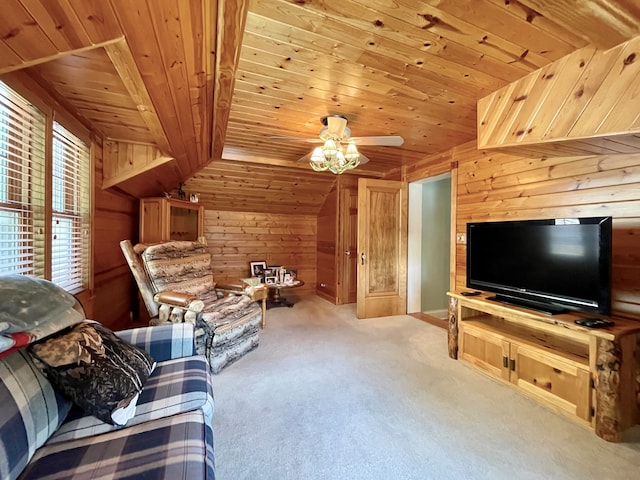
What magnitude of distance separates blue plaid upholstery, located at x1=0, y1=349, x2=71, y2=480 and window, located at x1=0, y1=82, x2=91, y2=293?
30.4 inches

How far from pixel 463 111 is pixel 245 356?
9.66 feet

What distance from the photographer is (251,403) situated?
1874 mm

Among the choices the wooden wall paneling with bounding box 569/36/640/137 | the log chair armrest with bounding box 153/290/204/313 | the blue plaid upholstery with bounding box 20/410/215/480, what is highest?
the wooden wall paneling with bounding box 569/36/640/137

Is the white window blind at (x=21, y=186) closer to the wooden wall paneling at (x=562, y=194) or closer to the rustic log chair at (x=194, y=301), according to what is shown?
the rustic log chair at (x=194, y=301)

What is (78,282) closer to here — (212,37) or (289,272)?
(212,37)

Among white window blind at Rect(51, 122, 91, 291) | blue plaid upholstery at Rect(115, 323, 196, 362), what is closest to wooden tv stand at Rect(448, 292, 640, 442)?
blue plaid upholstery at Rect(115, 323, 196, 362)

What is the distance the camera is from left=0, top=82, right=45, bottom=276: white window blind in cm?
141

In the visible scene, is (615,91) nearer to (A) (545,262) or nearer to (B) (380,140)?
(A) (545,262)

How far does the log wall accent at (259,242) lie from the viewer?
193 inches

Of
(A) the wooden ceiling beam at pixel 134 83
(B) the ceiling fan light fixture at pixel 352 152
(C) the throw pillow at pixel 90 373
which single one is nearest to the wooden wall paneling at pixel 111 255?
(A) the wooden ceiling beam at pixel 134 83

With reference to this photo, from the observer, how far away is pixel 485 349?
90.7 inches

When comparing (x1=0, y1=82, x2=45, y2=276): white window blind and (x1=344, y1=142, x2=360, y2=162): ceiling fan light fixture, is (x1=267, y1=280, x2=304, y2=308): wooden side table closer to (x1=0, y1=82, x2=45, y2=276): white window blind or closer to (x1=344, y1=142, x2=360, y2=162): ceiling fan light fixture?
(x1=344, y1=142, x2=360, y2=162): ceiling fan light fixture

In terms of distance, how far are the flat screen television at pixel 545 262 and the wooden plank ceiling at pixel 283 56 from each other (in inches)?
41.9

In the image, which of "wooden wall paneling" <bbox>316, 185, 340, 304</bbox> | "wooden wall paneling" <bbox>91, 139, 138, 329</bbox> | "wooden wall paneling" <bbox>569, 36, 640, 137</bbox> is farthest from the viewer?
"wooden wall paneling" <bbox>316, 185, 340, 304</bbox>
